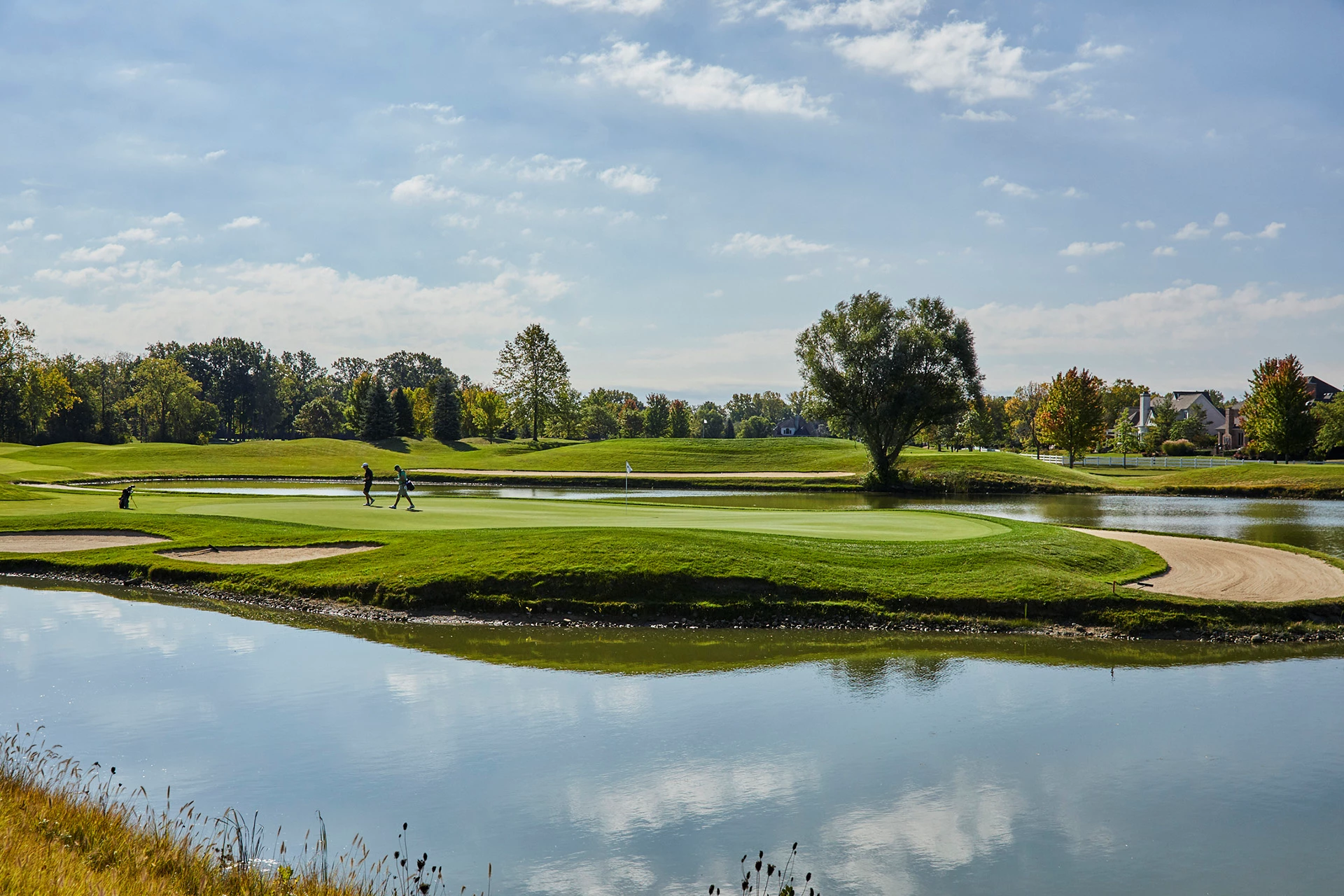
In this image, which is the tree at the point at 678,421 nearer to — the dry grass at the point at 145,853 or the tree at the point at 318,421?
the tree at the point at 318,421

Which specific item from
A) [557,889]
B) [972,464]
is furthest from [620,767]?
[972,464]

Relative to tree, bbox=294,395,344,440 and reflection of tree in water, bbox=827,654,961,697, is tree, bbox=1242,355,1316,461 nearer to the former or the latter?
reflection of tree in water, bbox=827,654,961,697

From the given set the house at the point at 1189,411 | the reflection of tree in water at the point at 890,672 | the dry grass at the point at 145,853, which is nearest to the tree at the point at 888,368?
the reflection of tree in water at the point at 890,672

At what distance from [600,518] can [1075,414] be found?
5800 cm

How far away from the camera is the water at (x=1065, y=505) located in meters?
35.3

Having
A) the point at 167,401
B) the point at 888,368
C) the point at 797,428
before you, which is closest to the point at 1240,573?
the point at 888,368

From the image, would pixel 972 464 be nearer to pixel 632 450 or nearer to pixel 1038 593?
pixel 632 450

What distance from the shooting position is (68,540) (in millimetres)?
26625

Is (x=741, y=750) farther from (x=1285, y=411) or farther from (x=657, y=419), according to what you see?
(x=657, y=419)

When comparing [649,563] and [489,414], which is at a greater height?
[489,414]

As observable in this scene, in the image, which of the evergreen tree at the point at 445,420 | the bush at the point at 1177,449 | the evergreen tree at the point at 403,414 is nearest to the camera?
the bush at the point at 1177,449

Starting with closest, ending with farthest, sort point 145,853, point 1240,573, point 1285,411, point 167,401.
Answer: point 145,853, point 1240,573, point 1285,411, point 167,401

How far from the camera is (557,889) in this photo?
730 centimetres

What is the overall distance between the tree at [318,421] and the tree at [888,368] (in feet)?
328
